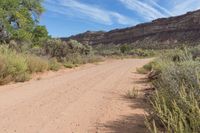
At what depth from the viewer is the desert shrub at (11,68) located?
554 inches

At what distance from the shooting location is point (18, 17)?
26.6 metres

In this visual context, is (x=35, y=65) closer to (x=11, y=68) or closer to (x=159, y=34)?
(x=11, y=68)

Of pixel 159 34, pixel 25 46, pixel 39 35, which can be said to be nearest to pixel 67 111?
pixel 25 46

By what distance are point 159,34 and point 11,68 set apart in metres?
114

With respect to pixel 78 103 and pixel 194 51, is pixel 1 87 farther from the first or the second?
pixel 194 51

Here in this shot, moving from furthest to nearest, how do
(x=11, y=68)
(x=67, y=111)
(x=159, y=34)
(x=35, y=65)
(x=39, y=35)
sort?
(x=159, y=34), (x=39, y=35), (x=35, y=65), (x=11, y=68), (x=67, y=111)

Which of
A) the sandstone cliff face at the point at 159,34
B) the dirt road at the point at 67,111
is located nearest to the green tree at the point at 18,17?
the dirt road at the point at 67,111

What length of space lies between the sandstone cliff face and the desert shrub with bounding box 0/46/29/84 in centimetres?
8318

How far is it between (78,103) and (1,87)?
4.33 meters

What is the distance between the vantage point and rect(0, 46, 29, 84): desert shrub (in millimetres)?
14066

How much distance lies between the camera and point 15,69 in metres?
15.1

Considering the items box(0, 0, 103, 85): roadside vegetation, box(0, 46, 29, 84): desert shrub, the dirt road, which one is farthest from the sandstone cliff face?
the dirt road

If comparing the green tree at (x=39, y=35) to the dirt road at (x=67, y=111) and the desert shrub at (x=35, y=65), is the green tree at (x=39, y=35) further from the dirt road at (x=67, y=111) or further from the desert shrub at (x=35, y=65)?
the dirt road at (x=67, y=111)

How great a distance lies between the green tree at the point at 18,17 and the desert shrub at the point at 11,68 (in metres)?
10.1
